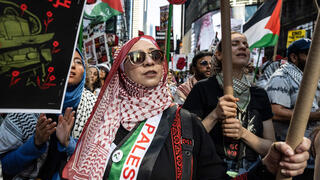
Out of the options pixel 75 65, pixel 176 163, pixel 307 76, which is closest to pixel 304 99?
pixel 307 76

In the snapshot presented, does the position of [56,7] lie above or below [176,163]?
above

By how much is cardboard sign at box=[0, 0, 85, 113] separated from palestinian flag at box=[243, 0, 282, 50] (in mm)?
5504

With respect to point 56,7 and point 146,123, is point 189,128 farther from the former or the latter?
point 56,7

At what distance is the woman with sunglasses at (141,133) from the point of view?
1.59 m

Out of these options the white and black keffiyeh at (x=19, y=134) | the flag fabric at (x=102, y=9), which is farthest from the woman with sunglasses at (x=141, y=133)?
the flag fabric at (x=102, y=9)

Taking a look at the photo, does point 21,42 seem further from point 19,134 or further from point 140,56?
point 19,134

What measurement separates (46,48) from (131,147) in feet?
2.30

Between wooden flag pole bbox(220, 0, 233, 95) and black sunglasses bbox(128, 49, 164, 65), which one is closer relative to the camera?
wooden flag pole bbox(220, 0, 233, 95)

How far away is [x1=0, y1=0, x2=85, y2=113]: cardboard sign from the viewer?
1.37 metres

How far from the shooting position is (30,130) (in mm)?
2047

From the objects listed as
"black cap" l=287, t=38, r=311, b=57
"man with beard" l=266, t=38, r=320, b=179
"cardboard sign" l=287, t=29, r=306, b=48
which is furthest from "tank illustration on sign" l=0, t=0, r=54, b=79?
"cardboard sign" l=287, t=29, r=306, b=48

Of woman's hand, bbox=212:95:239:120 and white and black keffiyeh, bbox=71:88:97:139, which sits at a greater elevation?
woman's hand, bbox=212:95:239:120

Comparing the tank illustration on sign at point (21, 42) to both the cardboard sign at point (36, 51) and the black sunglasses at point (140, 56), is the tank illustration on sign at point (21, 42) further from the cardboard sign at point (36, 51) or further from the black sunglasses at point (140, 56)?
the black sunglasses at point (140, 56)

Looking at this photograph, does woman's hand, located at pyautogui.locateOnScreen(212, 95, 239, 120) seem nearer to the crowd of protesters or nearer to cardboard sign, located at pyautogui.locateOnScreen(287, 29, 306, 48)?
the crowd of protesters
